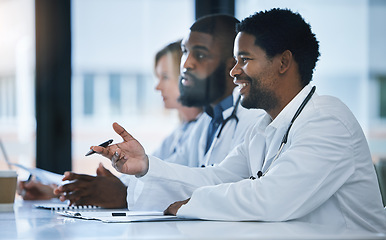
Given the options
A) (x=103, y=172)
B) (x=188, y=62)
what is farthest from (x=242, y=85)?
(x=103, y=172)

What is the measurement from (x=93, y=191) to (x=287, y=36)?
0.78 metres

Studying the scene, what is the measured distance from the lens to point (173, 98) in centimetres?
251

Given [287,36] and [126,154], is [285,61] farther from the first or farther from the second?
[126,154]

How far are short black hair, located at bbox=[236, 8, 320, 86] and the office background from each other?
157 centimetres

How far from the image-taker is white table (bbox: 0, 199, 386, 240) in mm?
971

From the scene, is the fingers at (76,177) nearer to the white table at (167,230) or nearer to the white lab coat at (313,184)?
the white table at (167,230)

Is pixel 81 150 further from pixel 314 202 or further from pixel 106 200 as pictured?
pixel 314 202

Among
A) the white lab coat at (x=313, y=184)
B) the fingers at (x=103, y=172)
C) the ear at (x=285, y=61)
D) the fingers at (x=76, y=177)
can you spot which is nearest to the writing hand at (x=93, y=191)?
the fingers at (x=76, y=177)

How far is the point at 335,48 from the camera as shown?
335 centimetres

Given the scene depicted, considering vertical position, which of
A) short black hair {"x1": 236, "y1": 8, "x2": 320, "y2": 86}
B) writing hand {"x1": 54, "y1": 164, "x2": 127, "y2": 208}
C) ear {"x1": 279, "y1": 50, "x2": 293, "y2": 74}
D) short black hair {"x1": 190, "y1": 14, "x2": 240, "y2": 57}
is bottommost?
writing hand {"x1": 54, "y1": 164, "x2": 127, "y2": 208}

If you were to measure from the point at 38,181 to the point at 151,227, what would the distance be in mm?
1235

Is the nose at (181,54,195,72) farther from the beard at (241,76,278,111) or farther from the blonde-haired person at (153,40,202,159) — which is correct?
the beard at (241,76,278,111)

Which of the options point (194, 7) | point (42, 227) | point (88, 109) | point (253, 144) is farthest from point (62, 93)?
point (42, 227)

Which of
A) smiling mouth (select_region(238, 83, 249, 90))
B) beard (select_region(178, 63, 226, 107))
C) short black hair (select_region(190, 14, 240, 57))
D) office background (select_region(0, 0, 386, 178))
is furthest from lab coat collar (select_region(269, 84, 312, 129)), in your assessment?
office background (select_region(0, 0, 386, 178))
